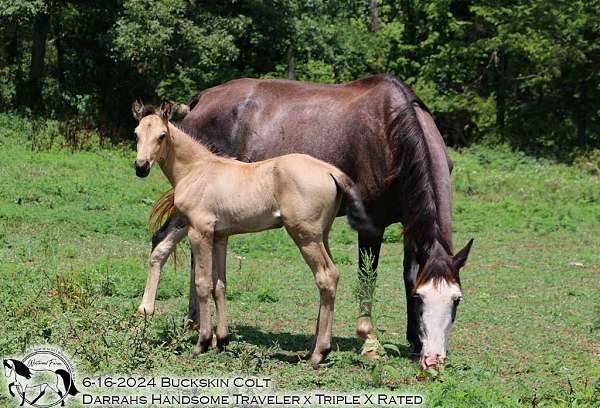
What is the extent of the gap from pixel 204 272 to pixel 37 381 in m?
1.79

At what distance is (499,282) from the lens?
12.4 metres

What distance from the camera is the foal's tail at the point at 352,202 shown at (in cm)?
764

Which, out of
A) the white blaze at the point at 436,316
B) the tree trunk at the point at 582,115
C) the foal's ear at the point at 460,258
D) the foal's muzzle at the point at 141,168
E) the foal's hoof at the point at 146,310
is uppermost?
the foal's muzzle at the point at 141,168

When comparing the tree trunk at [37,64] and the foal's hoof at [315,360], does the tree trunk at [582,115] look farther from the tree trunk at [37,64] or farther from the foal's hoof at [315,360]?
the foal's hoof at [315,360]

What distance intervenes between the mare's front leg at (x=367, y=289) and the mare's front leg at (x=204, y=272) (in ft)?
4.07

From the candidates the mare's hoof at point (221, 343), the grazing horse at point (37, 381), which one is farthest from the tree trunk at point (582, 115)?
the grazing horse at point (37, 381)

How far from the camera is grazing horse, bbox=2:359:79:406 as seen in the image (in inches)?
250

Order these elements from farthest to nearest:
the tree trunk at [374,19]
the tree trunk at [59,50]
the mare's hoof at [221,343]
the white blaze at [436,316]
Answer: the tree trunk at [374,19] < the tree trunk at [59,50] < the mare's hoof at [221,343] < the white blaze at [436,316]

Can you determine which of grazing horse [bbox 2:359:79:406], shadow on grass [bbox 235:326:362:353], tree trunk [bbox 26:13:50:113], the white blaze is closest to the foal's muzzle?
shadow on grass [bbox 235:326:362:353]

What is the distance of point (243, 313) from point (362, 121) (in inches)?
94.2

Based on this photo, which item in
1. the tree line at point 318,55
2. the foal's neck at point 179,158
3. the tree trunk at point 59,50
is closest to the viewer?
the foal's neck at point 179,158

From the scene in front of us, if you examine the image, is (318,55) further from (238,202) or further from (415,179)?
(238,202)

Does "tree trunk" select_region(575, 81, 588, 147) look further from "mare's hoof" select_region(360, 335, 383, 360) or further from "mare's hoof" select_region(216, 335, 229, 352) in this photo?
"mare's hoof" select_region(216, 335, 229, 352)

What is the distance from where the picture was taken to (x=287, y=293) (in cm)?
1098
